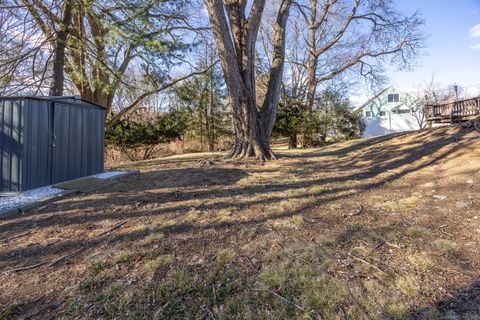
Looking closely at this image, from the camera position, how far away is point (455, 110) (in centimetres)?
929

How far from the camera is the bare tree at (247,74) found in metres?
6.31

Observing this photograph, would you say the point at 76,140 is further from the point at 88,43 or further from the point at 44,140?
the point at 88,43

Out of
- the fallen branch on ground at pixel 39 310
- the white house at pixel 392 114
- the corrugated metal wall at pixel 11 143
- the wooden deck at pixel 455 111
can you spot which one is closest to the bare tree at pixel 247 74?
the corrugated metal wall at pixel 11 143

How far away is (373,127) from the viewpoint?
2283 cm

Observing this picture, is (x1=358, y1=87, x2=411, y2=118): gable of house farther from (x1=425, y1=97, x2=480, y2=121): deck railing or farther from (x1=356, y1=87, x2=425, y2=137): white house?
(x1=425, y1=97, x2=480, y2=121): deck railing

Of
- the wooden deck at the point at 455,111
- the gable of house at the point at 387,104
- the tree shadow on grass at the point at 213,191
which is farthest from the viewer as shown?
the gable of house at the point at 387,104

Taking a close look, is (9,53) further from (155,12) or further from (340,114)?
(340,114)

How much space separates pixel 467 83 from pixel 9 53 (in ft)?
124

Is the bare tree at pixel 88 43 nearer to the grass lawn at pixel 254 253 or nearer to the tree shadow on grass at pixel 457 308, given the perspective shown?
the grass lawn at pixel 254 253

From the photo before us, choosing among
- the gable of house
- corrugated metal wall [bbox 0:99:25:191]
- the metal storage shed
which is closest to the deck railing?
the metal storage shed

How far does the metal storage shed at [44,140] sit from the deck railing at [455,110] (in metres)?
11.2

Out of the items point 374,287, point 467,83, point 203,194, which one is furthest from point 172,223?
point 467,83

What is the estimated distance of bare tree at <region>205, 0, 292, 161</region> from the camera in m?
6.31

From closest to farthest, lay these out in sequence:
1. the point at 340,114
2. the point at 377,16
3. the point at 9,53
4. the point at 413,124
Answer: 1. the point at 9,53
2. the point at 377,16
3. the point at 340,114
4. the point at 413,124
